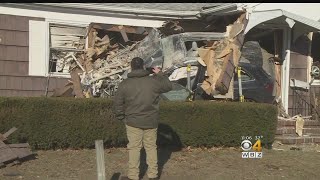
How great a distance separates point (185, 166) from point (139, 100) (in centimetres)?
206

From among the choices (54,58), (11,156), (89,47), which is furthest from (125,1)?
(11,156)

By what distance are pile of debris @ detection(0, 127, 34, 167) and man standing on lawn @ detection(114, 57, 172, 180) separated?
7.18 feet

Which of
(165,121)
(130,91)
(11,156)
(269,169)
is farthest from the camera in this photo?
(165,121)

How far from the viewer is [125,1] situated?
12492 millimetres

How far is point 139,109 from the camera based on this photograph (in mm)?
7117

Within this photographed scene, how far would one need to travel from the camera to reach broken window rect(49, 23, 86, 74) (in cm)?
1176

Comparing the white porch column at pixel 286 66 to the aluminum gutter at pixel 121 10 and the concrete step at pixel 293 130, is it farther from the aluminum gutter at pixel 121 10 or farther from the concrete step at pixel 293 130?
the aluminum gutter at pixel 121 10

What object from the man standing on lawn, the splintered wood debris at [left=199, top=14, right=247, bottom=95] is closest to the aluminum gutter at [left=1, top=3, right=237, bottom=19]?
the splintered wood debris at [left=199, top=14, right=247, bottom=95]

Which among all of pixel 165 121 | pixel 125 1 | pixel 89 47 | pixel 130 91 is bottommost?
pixel 165 121

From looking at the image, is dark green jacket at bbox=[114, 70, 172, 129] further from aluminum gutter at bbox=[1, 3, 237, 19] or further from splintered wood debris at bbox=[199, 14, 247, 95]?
aluminum gutter at bbox=[1, 3, 237, 19]

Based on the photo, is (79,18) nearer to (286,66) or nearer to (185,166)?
(185,166)

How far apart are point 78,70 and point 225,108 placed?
12.6 feet

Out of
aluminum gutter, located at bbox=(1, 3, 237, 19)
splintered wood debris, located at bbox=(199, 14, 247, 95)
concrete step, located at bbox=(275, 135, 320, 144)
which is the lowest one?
concrete step, located at bbox=(275, 135, 320, 144)

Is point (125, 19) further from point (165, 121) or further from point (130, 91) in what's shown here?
point (130, 91)
